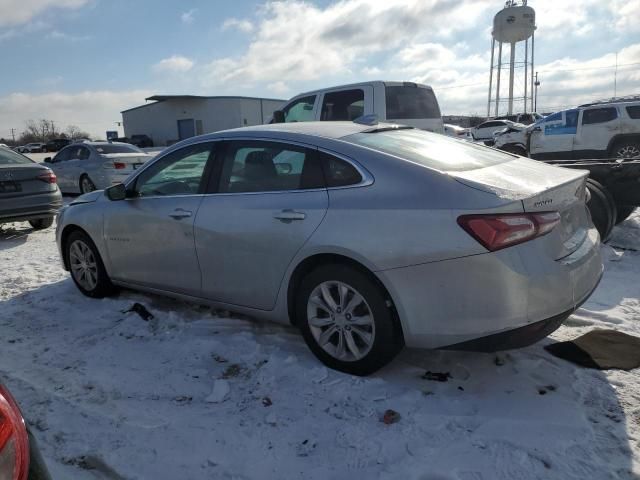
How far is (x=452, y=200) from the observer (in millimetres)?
2791

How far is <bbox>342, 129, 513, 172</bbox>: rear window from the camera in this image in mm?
3200

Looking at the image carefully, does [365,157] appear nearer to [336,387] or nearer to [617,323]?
[336,387]

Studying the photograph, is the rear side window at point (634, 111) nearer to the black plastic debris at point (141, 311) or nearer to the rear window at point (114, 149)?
the rear window at point (114, 149)

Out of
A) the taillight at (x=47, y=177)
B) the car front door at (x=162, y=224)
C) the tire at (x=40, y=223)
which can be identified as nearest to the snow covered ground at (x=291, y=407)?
→ the car front door at (x=162, y=224)

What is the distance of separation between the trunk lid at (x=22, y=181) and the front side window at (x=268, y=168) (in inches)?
220

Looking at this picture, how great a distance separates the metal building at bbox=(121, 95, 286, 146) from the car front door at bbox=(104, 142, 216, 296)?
44831 millimetres

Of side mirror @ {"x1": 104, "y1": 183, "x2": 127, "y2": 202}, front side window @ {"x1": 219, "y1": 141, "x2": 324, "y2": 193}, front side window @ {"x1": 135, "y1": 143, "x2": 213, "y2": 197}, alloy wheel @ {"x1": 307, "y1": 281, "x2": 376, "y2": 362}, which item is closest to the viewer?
alloy wheel @ {"x1": 307, "y1": 281, "x2": 376, "y2": 362}

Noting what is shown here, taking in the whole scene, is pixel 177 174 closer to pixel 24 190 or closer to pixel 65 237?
pixel 65 237

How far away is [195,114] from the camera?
52.1 meters

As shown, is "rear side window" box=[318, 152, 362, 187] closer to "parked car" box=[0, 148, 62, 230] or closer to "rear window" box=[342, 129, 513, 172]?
"rear window" box=[342, 129, 513, 172]

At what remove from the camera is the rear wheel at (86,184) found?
12.6 m

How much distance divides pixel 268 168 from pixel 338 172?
635mm

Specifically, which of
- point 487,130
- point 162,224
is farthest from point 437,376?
point 487,130

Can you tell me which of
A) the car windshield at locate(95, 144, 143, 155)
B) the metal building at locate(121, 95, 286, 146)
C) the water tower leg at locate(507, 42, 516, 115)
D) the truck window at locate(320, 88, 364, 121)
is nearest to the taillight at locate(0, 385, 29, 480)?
the truck window at locate(320, 88, 364, 121)
